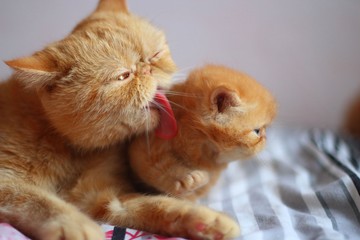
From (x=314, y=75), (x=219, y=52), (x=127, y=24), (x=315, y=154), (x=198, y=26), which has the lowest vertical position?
(x=315, y=154)

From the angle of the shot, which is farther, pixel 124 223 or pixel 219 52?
pixel 219 52

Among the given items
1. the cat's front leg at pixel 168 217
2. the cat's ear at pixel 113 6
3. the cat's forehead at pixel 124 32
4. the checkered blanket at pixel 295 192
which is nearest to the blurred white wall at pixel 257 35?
the checkered blanket at pixel 295 192

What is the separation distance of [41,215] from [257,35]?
3.36ft

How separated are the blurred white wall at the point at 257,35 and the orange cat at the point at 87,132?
0.50 m

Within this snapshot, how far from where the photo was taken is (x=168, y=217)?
29.4 inches

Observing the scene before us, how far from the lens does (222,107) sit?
782 millimetres

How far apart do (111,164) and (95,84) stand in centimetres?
23


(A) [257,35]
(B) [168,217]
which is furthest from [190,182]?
(A) [257,35]

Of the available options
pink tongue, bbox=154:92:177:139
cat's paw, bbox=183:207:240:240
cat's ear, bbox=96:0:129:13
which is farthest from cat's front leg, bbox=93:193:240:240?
cat's ear, bbox=96:0:129:13

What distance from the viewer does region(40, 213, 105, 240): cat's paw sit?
0.66m

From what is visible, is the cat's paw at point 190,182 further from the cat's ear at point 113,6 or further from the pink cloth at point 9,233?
the cat's ear at point 113,6

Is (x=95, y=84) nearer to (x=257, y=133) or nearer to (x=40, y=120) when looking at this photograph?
(x=40, y=120)

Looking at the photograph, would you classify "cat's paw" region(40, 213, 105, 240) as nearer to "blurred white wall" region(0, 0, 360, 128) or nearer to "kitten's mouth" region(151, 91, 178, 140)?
"kitten's mouth" region(151, 91, 178, 140)

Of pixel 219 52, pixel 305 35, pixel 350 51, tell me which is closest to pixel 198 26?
pixel 219 52
